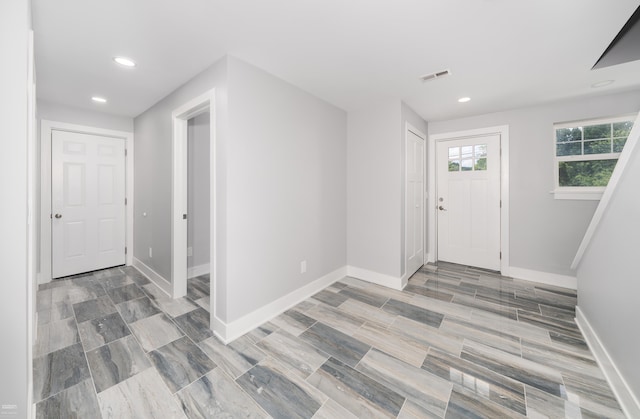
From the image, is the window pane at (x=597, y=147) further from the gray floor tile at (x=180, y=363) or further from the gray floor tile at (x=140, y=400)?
the gray floor tile at (x=140, y=400)

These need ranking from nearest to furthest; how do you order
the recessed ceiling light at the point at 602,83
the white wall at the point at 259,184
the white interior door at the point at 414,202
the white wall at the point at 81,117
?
the white wall at the point at 259,184 < the recessed ceiling light at the point at 602,83 < the white wall at the point at 81,117 < the white interior door at the point at 414,202

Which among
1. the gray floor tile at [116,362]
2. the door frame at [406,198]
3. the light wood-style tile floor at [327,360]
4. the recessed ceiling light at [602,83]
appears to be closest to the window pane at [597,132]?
the recessed ceiling light at [602,83]

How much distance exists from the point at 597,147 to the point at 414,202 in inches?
88.1

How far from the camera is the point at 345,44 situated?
1.93 m

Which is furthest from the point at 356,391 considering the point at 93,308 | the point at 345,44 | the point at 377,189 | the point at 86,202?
the point at 86,202

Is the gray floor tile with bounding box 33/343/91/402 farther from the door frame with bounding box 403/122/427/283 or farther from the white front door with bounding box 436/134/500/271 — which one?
the white front door with bounding box 436/134/500/271

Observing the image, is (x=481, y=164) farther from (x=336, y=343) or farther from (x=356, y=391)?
(x=356, y=391)

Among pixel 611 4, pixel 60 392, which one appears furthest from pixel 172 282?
pixel 611 4

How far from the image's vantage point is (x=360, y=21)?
1670 mm

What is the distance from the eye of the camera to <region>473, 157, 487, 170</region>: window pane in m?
3.72

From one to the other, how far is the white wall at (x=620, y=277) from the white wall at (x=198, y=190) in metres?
4.11

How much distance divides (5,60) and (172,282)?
2.31m

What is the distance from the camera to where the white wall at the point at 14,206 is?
105cm

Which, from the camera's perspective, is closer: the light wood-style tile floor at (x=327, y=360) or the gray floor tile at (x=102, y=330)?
the light wood-style tile floor at (x=327, y=360)
